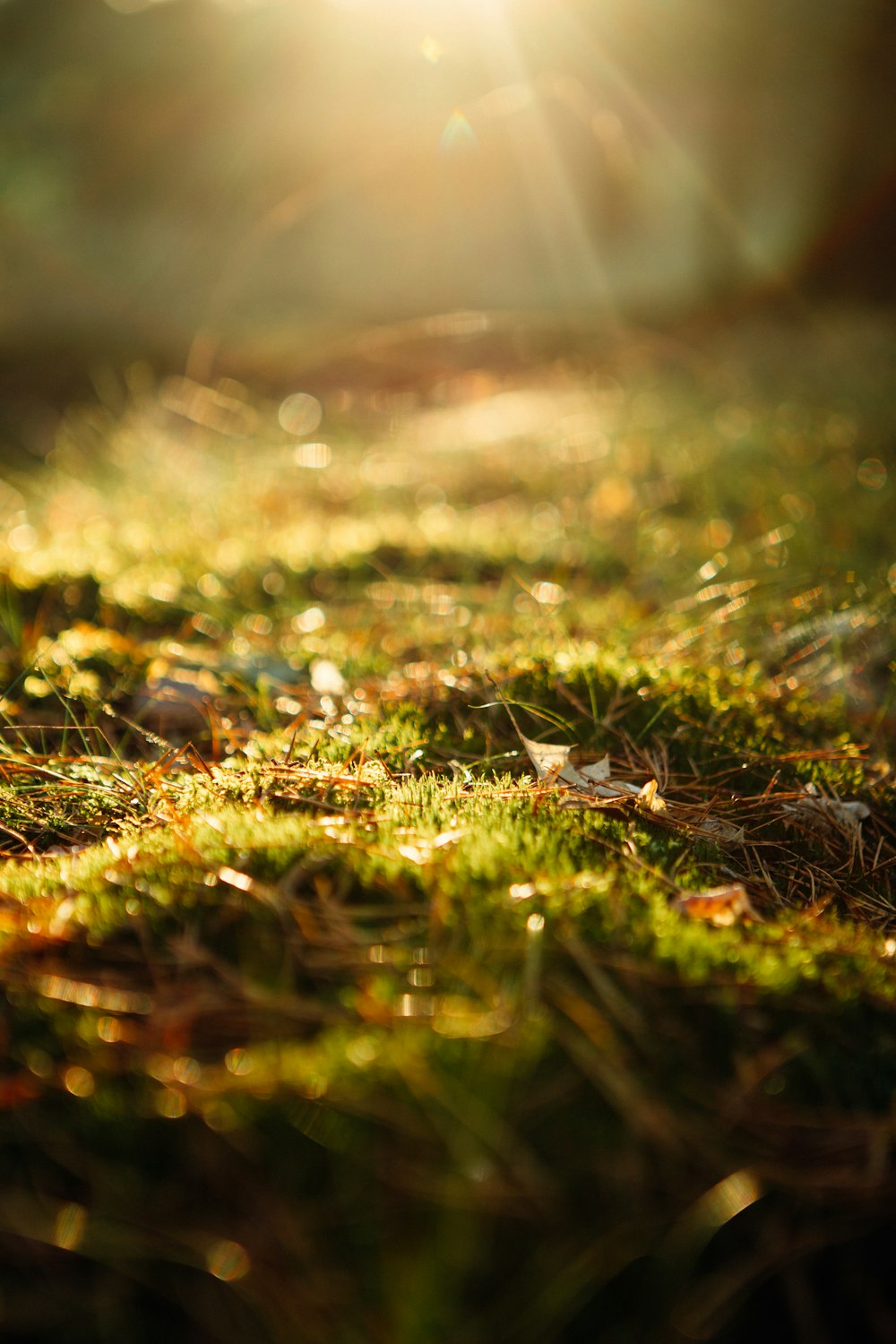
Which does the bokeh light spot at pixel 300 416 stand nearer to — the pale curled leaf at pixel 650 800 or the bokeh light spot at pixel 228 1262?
the pale curled leaf at pixel 650 800

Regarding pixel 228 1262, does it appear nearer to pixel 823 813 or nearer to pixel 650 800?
pixel 650 800

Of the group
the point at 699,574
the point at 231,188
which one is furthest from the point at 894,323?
the point at 231,188

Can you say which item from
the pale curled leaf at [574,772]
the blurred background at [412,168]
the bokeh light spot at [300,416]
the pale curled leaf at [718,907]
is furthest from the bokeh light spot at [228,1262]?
the blurred background at [412,168]

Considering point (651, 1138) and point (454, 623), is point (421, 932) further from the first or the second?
point (454, 623)

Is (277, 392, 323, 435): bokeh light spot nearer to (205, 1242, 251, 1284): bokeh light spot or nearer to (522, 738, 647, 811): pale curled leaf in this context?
(522, 738, 647, 811): pale curled leaf

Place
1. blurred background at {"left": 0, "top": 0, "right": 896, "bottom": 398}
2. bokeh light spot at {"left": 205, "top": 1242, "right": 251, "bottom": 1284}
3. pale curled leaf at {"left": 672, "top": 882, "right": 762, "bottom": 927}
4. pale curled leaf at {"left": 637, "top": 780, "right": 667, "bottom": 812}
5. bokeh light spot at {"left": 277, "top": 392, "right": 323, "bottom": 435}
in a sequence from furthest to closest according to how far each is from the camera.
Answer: blurred background at {"left": 0, "top": 0, "right": 896, "bottom": 398}
bokeh light spot at {"left": 277, "top": 392, "right": 323, "bottom": 435}
pale curled leaf at {"left": 637, "top": 780, "right": 667, "bottom": 812}
pale curled leaf at {"left": 672, "top": 882, "right": 762, "bottom": 927}
bokeh light spot at {"left": 205, "top": 1242, "right": 251, "bottom": 1284}

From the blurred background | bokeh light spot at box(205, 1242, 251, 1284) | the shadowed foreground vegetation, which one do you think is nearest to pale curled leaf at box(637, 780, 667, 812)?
the shadowed foreground vegetation

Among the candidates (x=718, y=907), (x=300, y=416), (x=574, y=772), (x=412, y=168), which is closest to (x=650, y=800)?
(x=574, y=772)
